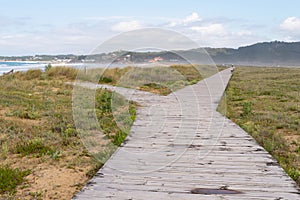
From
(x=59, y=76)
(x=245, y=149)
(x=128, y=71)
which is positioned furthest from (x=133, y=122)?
(x=59, y=76)

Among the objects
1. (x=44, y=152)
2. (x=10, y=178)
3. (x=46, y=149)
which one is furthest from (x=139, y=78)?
(x=10, y=178)

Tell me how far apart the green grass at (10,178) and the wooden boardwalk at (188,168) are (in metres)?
0.98

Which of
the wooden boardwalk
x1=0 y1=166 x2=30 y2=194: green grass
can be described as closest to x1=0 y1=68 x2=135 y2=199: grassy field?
x1=0 y1=166 x2=30 y2=194: green grass

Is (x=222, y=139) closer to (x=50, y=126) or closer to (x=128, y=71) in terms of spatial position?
(x=50, y=126)

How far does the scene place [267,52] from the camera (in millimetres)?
139375

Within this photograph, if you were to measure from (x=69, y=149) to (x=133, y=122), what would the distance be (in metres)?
1.91

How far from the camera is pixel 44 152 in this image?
486cm

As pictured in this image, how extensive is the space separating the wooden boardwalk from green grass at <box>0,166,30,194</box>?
985 mm

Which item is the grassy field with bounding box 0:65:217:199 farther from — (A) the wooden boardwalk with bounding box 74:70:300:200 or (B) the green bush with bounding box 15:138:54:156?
(A) the wooden boardwalk with bounding box 74:70:300:200

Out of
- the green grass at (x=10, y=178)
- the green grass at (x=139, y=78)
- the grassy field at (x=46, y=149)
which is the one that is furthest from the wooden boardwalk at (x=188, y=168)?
the green grass at (x=139, y=78)

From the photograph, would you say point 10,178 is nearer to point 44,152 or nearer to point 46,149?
point 44,152

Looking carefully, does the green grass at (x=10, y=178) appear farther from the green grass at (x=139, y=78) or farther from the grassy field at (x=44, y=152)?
the green grass at (x=139, y=78)

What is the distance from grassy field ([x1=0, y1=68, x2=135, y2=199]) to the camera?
11.8 feet

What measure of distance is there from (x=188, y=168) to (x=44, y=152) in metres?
2.31
